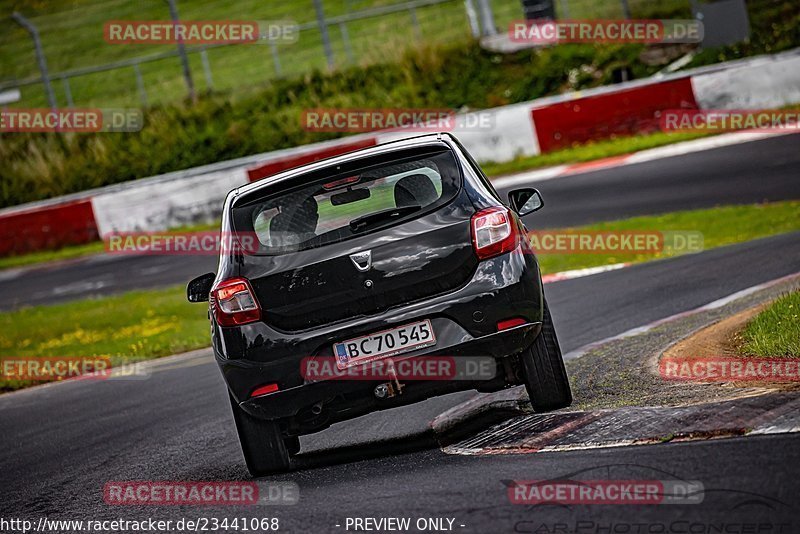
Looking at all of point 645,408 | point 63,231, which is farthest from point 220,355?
point 63,231

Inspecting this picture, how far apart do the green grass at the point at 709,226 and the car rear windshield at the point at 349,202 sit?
8086 mm

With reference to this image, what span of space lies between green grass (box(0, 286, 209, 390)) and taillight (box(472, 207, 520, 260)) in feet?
25.8

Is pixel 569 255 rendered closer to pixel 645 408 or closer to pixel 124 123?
pixel 645 408

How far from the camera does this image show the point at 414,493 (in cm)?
572

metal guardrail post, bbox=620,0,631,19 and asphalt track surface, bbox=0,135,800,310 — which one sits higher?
metal guardrail post, bbox=620,0,631,19

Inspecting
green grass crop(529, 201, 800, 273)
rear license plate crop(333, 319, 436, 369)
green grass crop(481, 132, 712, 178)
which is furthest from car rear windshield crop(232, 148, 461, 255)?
green grass crop(481, 132, 712, 178)

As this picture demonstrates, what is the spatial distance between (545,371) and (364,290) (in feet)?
3.55

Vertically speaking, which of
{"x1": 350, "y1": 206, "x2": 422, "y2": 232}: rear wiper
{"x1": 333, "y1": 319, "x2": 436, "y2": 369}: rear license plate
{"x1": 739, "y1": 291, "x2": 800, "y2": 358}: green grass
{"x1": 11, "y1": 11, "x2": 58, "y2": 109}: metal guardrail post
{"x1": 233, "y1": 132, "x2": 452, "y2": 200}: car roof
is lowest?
{"x1": 739, "y1": 291, "x2": 800, "y2": 358}: green grass

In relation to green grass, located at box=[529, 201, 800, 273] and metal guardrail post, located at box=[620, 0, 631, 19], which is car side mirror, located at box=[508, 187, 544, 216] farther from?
metal guardrail post, located at box=[620, 0, 631, 19]

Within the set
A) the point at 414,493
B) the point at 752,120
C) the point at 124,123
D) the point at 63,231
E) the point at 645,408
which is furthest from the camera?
the point at 124,123

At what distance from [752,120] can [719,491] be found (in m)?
16.3

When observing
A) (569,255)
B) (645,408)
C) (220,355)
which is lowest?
(569,255)

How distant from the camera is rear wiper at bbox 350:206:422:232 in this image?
21.6 ft

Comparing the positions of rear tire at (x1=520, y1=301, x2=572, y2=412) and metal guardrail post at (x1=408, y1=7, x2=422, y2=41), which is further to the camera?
metal guardrail post at (x1=408, y1=7, x2=422, y2=41)
